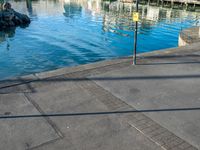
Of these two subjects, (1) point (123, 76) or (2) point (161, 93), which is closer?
(2) point (161, 93)

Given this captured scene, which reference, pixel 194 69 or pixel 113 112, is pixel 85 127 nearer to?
pixel 113 112

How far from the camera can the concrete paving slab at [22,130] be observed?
625 centimetres

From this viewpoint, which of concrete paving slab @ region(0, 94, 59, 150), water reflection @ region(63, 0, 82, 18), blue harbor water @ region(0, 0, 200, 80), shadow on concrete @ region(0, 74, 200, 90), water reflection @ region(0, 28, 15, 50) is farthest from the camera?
water reflection @ region(63, 0, 82, 18)

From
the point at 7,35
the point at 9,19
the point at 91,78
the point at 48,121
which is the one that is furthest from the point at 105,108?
the point at 9,19

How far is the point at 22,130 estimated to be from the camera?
6.79 metres

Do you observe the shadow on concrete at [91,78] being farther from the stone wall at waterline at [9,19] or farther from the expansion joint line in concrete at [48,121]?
the stone wall at waterline at [9,19]

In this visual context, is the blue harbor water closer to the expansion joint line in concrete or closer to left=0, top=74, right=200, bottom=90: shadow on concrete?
left=0, top=74, right=200, bottom=90: shadow on concrete

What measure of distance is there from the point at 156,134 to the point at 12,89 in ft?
16.4

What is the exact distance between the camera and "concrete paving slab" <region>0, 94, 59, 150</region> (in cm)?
625

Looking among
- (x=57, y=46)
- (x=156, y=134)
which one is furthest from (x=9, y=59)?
(x=156, y=134)

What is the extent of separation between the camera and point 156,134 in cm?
663

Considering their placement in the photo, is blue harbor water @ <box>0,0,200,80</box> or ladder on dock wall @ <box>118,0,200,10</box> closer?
blue harbor water @ <box>0,0,200,80</box>

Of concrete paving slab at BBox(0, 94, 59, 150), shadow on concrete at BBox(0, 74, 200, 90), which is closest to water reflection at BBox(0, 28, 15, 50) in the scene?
shadow on concrete at BBox(0, 74, 200, 90)

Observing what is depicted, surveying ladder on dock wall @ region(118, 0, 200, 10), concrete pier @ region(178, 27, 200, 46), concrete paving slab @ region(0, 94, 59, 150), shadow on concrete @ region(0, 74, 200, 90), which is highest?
ladder on dock wall @ region(118, 0, 200, 10)
